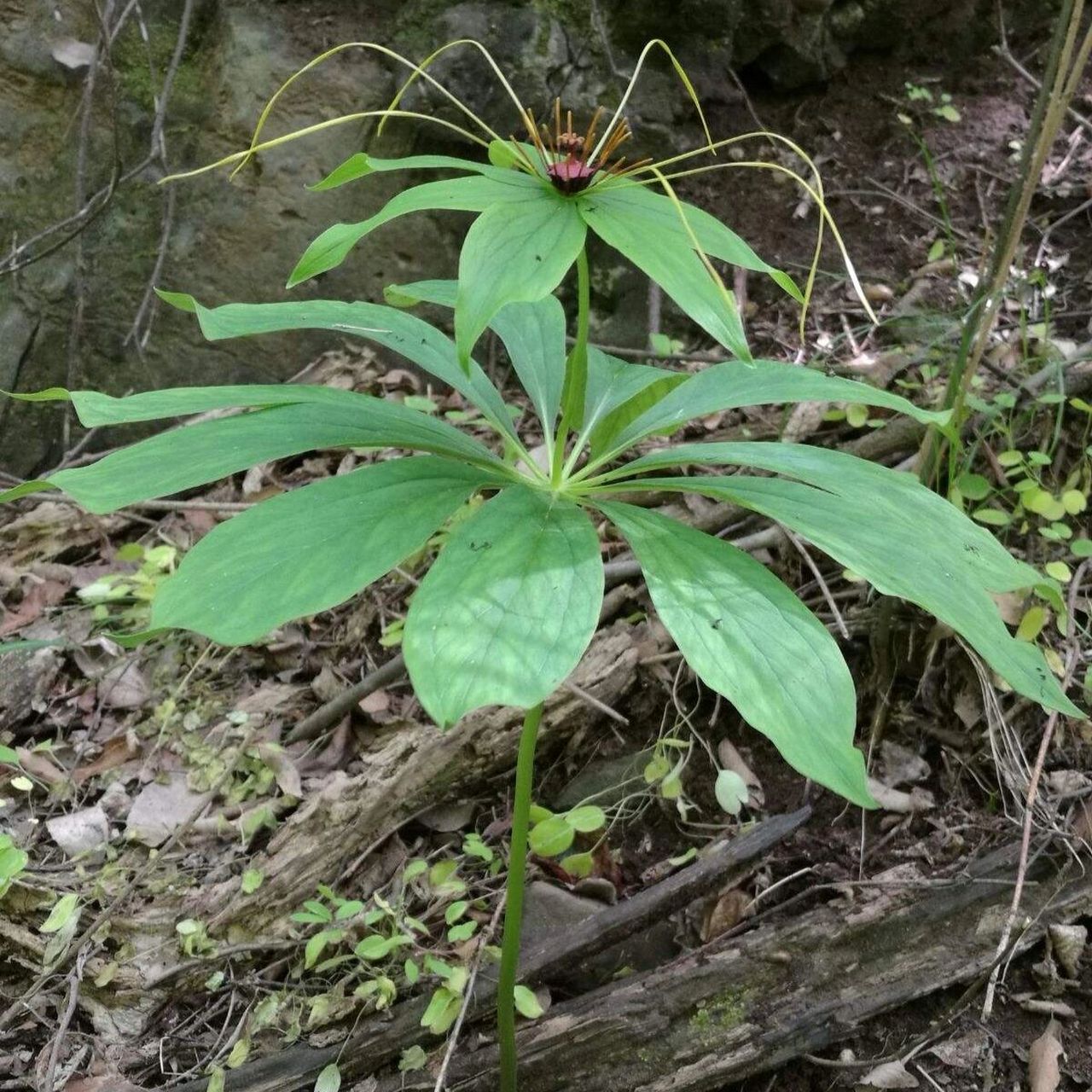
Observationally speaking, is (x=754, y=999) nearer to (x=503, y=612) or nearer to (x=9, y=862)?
(x=503, y=612)

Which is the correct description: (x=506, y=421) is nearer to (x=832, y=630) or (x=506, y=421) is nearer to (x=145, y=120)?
(x=832, y=630)

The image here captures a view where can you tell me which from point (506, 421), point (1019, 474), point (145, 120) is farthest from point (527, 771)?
point (145, 120)

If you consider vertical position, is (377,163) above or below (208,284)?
above

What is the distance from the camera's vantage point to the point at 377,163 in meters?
1.06

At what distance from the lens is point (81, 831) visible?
1.86m

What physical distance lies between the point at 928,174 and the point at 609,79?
1.02m

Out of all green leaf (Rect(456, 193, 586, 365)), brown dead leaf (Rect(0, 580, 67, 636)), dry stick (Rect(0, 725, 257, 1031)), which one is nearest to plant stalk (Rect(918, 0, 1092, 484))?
green leaf (Rect(456, 193, 586, 365))

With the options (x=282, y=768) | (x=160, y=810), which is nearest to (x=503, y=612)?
(x=282, y=768)

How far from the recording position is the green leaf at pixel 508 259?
88 centimetres

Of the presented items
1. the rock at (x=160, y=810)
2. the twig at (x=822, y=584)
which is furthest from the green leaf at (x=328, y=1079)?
the twig at (x=822, y=584)

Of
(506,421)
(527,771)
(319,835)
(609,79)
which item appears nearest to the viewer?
(527,771)

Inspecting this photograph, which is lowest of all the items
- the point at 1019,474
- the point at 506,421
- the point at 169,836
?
the point at 169,836

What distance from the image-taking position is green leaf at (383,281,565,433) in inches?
55.9

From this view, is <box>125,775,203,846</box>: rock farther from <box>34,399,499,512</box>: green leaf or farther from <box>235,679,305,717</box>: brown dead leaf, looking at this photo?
<box>34,399,499,512</box>: green leaf
